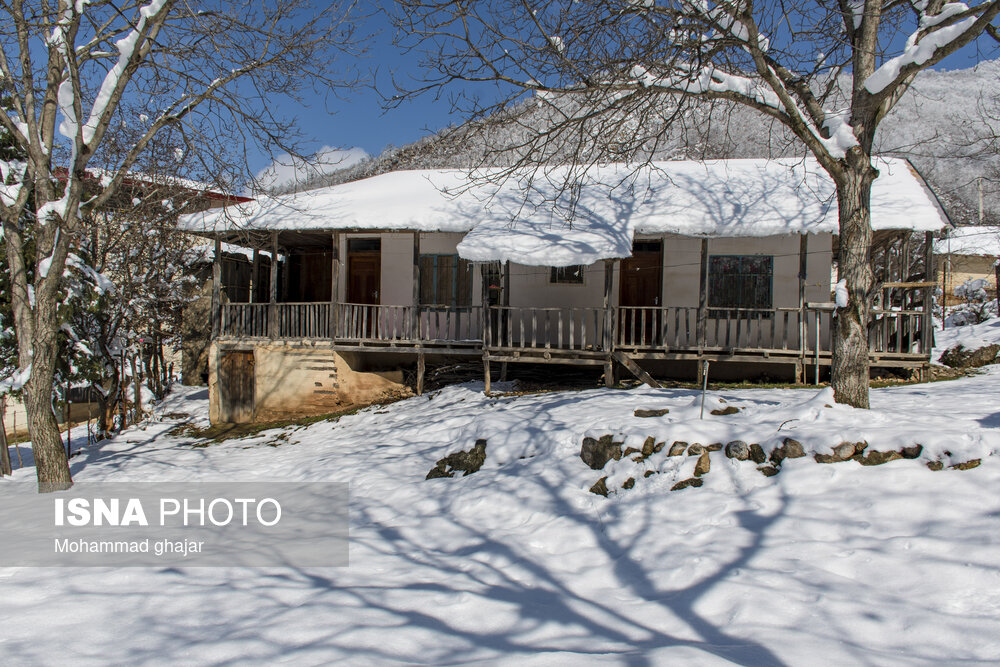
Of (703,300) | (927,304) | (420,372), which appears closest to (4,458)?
(420,372)

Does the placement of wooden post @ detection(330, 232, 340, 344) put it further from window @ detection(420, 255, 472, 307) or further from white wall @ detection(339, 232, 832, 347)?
window @ detection(420, 255, 472, 307)

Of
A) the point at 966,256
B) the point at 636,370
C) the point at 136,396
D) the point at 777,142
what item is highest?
the point at 966,256

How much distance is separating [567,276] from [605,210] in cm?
207

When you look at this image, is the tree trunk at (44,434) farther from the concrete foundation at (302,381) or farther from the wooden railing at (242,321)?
the wooden railing at (242,321)

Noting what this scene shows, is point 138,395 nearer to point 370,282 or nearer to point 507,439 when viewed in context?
point 370,282

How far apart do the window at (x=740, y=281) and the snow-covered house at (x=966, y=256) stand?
22876 mm

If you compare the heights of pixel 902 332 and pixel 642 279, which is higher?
pixel 642 279

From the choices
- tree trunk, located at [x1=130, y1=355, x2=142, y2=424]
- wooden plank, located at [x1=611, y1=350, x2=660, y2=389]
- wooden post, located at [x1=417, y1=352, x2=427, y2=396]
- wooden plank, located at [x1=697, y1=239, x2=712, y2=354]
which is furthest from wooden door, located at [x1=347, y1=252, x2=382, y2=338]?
wooden plank, located at [x1=697, y1=239, x2=712, y2=354]

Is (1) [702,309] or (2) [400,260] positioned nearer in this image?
(1) [702,309]

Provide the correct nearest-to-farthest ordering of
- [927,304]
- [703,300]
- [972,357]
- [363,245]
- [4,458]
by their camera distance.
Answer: [4,458], [927,304], [703,300], [972,357], [363,245]

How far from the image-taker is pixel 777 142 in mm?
10688

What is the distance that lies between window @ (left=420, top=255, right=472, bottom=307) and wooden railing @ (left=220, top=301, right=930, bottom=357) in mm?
516

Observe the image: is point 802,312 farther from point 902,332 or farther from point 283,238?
point 283,238

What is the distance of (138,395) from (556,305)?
11.2m
